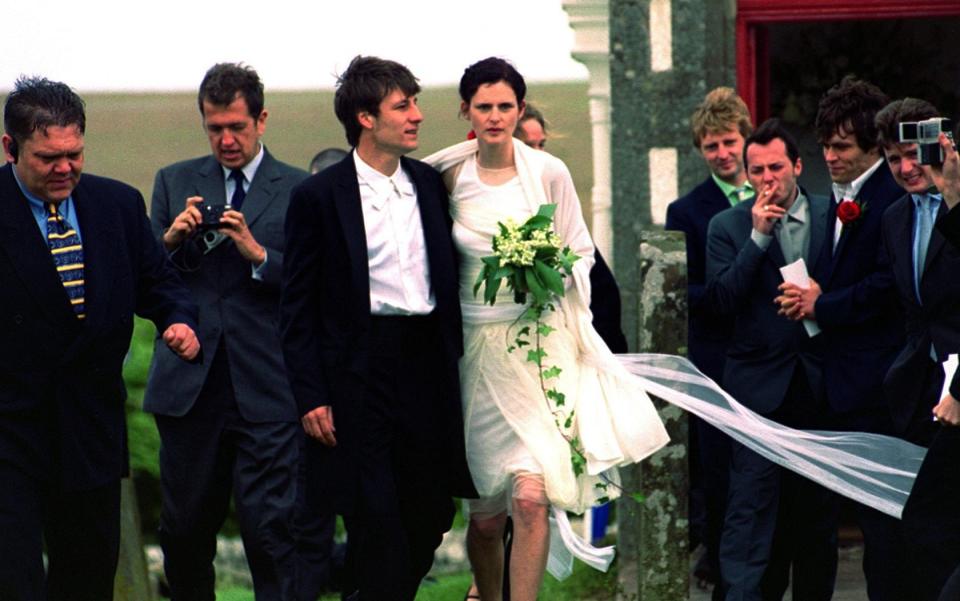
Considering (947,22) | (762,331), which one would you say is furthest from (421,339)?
(947,22)

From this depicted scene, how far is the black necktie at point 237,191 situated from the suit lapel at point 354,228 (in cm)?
99

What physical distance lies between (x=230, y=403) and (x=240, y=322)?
340 mm

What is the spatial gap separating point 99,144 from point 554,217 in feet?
15.1

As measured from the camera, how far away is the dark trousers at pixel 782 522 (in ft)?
27.3

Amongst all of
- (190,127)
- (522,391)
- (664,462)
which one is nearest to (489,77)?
(522,391)

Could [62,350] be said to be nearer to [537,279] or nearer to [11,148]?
[11,148]

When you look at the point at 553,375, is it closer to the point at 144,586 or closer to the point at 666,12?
the point at 144,586

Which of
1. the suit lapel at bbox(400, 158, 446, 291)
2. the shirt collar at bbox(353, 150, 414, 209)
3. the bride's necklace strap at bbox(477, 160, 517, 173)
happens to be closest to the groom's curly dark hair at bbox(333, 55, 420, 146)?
the shirt collar at bbox(353, 150, 414, 209)

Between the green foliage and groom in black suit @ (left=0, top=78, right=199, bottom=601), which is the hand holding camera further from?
the green foliage

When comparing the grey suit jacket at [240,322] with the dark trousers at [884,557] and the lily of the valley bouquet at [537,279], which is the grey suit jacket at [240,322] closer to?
the lily of the valley bouquet at [537,279]

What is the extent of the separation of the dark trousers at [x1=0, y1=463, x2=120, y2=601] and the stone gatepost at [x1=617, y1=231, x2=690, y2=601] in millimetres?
2187

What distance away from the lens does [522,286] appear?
7703 mm

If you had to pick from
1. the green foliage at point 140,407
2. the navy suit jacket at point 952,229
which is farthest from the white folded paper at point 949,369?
the green foliage at point 140,407

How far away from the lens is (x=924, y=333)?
7.34 m
